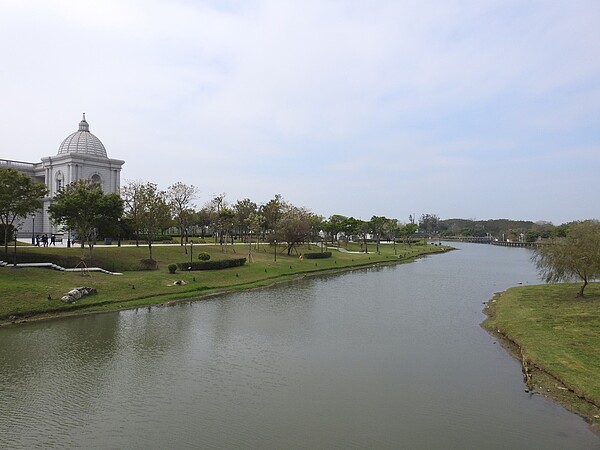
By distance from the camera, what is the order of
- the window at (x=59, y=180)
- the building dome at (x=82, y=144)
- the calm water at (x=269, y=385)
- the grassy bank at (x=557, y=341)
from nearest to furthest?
1. the calm water at (x=269, y=385)
2. the grassy bank at (x=557, y=341)
3. the window at (x=59, y=180)
4. the building dome at (x=82, y=144)

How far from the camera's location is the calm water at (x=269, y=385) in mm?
12414

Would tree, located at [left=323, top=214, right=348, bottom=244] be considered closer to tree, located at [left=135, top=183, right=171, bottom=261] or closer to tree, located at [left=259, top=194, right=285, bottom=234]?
tree, located at [left=259, top=194, right=285, bottom=234]

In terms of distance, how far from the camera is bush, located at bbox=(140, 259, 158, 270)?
4178 centimetres

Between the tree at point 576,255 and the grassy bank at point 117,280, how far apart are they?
24.1m

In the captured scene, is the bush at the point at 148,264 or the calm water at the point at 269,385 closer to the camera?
the calm water at the point at 269,385

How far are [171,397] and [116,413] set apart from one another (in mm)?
1810

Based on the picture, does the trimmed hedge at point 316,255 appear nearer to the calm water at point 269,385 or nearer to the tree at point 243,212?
the tree at point 243,212

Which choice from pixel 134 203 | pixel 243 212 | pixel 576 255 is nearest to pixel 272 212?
pixel 243 212

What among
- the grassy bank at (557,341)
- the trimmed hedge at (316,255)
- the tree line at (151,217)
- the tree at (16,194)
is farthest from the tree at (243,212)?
the grassy bank at (557,341)

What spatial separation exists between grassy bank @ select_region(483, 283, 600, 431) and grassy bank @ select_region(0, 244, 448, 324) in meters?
22.2

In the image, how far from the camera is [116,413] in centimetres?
1374

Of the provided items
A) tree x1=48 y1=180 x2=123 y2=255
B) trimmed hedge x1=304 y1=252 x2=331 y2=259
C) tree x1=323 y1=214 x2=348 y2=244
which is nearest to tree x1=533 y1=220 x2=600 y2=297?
trimmed hedge x1=304 y1=252 x2=331 y2=259

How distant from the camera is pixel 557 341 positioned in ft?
66.1

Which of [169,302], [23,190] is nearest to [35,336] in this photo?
[169,302]
